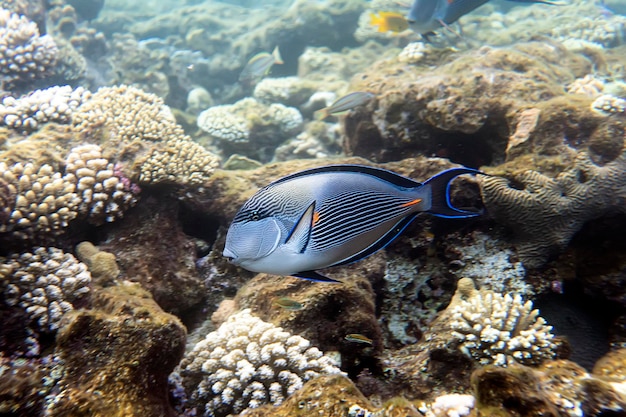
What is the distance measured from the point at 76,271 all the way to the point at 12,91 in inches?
215

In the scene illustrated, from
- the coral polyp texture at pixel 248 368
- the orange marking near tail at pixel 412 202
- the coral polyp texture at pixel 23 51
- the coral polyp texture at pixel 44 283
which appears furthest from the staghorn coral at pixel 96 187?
the coral polyp texture at pixel 23 51

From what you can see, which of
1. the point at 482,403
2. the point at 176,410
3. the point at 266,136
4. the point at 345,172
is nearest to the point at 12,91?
the point at 266,136

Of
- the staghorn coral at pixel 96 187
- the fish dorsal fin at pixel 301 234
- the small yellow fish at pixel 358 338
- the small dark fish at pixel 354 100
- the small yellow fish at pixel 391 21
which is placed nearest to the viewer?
the fish dorsal fin at pixel 301 234

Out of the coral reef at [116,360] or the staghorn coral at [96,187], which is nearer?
the coral reef at [116,360]

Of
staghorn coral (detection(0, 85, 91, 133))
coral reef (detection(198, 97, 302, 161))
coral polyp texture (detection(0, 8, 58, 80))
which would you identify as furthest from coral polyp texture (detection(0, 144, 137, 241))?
coral polyp texture (detection(0, 8, 58, 80))

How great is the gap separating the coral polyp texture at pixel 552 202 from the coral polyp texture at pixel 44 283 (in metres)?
3.30

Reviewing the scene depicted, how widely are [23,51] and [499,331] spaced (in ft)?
27.0

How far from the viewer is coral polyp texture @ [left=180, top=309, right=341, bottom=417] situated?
2.21 m

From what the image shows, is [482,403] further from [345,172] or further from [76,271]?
[76,271]

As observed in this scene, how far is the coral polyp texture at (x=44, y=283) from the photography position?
2.21 m

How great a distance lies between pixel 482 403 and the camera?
5.03 feet

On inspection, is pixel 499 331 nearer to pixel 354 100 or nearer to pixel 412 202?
pixel 412 202

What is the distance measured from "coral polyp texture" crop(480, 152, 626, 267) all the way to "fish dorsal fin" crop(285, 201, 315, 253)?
7.20 feet

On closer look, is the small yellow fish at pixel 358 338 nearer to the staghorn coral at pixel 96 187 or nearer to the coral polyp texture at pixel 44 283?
the coral polyp texture at pixel 44 283
